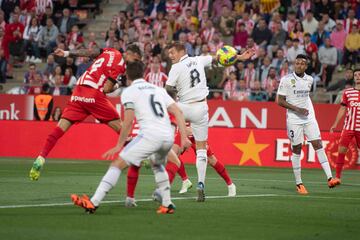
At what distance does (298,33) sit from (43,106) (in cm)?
843

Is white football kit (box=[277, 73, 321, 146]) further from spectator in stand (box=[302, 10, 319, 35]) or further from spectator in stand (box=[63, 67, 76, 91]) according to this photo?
spectator in stand (box=[63, 67, 76, 91])

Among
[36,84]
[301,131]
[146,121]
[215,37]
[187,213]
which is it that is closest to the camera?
[146,121]

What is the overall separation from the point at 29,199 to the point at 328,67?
17.1 m

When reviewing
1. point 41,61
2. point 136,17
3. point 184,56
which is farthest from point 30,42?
point 184,56

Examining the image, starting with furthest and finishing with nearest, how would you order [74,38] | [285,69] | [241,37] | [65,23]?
[65,23]
[74,38]
[241,37]
[285,69]

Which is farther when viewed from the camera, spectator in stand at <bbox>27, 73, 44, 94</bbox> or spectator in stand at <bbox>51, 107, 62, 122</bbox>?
spectator in stand at <bbox>27, 73, 44, 94</bbox>

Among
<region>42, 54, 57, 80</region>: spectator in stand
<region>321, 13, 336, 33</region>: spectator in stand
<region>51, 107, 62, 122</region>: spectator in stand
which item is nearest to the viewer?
<region>51, 107, 62, 122</region>: spectator in stand

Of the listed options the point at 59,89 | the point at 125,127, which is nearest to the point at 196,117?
the point at 125,127

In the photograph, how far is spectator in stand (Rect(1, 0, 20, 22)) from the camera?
3716cm

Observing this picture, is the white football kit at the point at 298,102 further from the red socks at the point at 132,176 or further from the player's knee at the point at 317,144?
the red socks at the point at 132,176

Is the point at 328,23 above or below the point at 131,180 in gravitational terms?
above

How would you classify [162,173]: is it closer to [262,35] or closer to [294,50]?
[294,50]

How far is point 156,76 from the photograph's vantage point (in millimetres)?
30047

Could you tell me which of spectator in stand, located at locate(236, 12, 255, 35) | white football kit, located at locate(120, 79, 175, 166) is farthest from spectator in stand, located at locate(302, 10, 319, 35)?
white football kit, located at locate(120, 79, 175, 166)
